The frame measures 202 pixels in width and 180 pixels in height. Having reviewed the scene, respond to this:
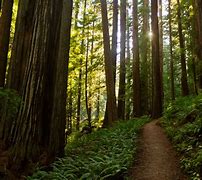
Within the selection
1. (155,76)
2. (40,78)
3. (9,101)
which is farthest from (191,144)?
(155,76)

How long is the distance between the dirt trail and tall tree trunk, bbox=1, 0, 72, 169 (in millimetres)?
2113

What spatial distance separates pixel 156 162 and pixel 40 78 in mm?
3433

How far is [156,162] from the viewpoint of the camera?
768 cm

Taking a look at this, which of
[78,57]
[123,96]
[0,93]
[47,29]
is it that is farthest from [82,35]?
[0,93]

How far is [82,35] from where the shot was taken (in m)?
22.6

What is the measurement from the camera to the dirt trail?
656cm

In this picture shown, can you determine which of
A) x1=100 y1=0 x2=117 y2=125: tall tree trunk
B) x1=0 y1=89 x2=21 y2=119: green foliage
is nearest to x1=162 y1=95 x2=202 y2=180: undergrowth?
x1=0 y1=89 x2=21 y2=119: green foliage

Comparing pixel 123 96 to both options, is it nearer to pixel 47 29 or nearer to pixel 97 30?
pixel 97 30

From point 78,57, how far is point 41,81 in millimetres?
15214

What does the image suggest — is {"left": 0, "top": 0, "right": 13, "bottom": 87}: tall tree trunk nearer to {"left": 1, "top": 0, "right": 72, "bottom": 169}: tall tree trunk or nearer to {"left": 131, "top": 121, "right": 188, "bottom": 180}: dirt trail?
{"left": 1, "top": 0, "right": 72, "bottom": 169}: tall tree trunk

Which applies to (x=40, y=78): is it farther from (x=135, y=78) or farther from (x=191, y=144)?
(x=135, y=78)

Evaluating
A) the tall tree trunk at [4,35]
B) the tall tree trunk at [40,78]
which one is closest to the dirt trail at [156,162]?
the tall tree trunk at [40,78]

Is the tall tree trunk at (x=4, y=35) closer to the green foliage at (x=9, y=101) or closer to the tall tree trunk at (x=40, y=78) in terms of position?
the tall tree trunk at (x=40, y=78)

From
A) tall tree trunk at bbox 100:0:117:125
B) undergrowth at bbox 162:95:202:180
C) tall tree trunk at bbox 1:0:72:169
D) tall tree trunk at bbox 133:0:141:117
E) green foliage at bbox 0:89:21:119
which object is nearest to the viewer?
green foliage at bbox 0:89:21:119
